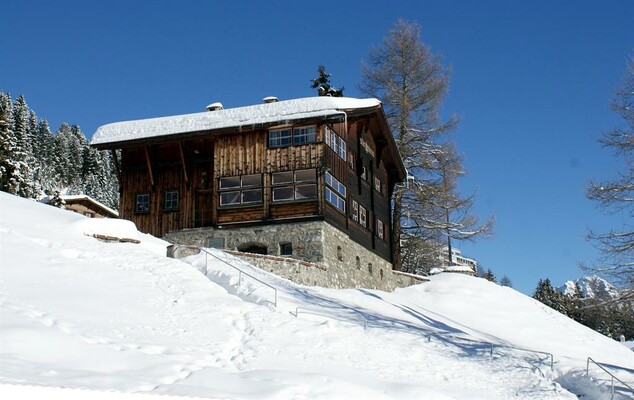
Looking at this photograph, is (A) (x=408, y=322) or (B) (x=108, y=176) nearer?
(A) (x=408, y=322)

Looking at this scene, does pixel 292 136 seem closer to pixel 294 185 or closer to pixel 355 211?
pixel 294 185

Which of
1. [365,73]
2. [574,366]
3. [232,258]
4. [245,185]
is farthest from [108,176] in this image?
[574,366]

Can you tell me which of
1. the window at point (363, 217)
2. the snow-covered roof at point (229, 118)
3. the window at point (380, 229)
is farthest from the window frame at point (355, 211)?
the snow-covered roof at point (229, 118)

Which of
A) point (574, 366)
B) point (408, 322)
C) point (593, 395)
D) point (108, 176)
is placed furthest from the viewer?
point (108, 176)

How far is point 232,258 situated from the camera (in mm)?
25875

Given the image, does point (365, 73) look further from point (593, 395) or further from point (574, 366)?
point (593, 395)

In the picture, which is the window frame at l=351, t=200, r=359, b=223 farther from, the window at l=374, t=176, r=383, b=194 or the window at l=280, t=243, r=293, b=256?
the window at l=280, t=243, r=293, b=256

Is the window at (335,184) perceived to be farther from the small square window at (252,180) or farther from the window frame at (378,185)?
the window frame at (378,185)

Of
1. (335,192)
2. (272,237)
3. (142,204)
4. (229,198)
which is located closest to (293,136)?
(335,192)

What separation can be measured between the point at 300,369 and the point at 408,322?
9637 mm

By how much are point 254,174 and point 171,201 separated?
5061 millimetres

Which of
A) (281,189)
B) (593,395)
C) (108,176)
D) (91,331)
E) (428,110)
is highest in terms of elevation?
(108,176)

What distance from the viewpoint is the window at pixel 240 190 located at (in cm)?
3212

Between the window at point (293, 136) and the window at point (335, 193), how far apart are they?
1.76m
